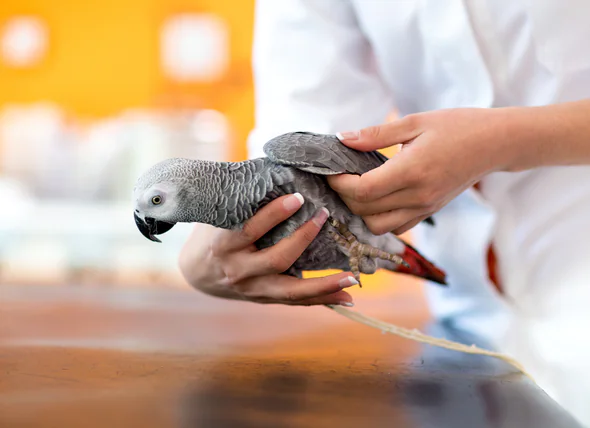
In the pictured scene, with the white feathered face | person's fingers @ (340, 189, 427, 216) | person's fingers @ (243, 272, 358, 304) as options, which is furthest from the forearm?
the white feathered face

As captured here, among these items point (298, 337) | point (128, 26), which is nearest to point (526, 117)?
point (298, 337)

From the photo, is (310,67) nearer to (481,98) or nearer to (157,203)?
(481,98)

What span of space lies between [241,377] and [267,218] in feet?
0.51

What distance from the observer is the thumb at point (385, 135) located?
1.86ft

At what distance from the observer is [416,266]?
695mm

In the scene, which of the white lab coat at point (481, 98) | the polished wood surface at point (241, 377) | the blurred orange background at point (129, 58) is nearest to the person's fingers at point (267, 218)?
the polished wood surface at point (241, 377)

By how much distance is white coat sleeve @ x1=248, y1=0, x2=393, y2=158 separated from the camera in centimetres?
84

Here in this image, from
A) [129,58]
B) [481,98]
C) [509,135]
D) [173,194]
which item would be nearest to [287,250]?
[173,194]

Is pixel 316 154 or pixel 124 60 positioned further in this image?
pixel 124 60

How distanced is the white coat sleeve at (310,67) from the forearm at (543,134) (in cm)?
29

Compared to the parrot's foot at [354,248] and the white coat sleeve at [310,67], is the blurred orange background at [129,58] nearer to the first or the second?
the white coat sleeve at [310,67]

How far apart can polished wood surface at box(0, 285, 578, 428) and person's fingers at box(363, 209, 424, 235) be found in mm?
145

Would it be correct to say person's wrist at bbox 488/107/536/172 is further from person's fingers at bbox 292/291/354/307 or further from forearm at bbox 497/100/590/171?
person's fingers at bbox 292/291/354/307

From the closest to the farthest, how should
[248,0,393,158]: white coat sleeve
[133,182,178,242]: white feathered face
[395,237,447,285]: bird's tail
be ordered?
[133,182,178,242]: white feathered face
[395,237,447,285]: bird's tail
[248,0,393,158]: white coat sleeve
